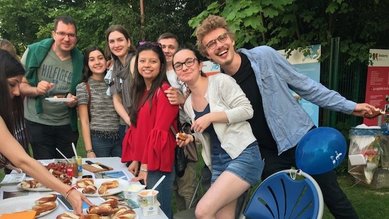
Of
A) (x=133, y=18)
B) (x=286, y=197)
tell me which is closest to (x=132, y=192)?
(x=286, y=197)

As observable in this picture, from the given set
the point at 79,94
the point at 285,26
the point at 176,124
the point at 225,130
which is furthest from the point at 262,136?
the point at 285,26

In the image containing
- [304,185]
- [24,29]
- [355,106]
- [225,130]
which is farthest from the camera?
[24,29]

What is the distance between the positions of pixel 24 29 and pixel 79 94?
21.8m

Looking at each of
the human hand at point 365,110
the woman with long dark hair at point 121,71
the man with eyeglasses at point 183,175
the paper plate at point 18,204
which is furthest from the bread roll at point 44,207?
the human hand at point 365,110

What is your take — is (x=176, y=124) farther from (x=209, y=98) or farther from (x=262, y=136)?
(x=262, y=136)

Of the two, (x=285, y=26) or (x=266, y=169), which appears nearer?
(x=266, y=169)

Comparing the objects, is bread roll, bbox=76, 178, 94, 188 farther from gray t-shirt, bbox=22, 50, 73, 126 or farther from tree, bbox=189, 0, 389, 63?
tree, bbox=189, 0, 389, 63

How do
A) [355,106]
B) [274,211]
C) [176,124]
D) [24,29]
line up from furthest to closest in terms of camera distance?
[24,29], [176,124], [355,106], [274,211]

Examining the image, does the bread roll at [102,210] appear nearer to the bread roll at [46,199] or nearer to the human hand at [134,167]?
the bread roll at [46,199]

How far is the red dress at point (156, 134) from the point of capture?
2668mm

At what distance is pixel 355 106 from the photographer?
2.63m

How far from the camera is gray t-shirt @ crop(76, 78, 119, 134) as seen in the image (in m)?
3.59

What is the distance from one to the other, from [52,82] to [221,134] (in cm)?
206

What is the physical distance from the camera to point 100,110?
361 cm
